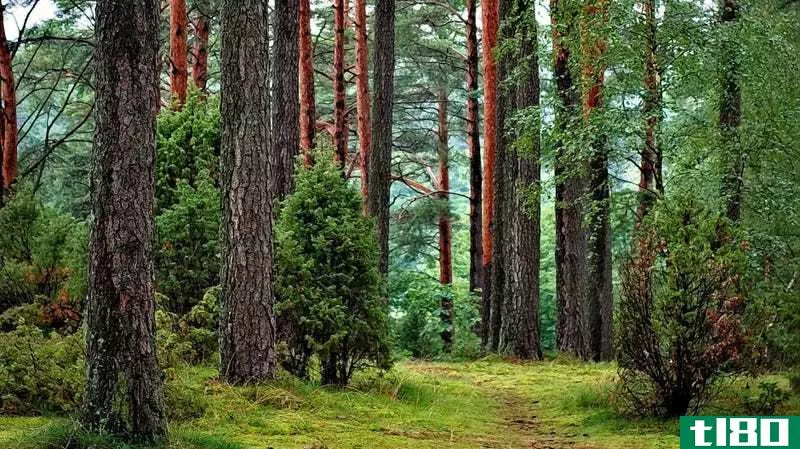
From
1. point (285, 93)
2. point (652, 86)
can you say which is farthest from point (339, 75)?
point (652, 86)

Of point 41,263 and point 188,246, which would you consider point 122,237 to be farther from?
point 41,263

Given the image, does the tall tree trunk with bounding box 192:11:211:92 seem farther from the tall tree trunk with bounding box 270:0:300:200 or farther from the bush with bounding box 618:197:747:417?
the bush with bounding box 618:197:747:417

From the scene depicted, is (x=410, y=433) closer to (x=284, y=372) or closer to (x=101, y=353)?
(x=284, y=372)

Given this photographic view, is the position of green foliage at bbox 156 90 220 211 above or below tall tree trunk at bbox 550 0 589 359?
above

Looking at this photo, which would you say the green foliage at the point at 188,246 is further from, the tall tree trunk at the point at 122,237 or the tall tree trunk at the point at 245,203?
the tall tree trunk at the point at 122,237

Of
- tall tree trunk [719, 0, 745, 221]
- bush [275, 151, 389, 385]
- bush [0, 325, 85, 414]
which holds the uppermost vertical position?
tall tree trunk [719, 0, 745, 221]

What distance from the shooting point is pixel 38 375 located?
6777 mm

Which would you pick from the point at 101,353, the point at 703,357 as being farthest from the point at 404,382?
the point at 101,353

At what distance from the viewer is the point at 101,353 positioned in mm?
5176

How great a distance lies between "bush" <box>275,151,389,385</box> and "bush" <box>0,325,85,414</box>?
2.12 meters

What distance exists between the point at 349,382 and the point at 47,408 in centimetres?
327

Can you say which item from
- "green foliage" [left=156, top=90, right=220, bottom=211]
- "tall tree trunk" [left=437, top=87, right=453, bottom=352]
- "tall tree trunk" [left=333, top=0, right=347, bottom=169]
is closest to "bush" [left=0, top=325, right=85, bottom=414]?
"green foliage" [left=156, top=90, right=220, bottom=211]

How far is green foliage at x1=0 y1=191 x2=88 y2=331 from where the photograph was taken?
9766 millimetres

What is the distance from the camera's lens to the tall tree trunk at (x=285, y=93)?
38.6ft
